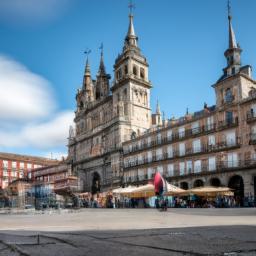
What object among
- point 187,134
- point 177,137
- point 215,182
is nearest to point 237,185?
point 215,182

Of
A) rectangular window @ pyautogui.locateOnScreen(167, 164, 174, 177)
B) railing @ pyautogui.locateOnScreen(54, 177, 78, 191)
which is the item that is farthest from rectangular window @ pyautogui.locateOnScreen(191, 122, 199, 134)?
railing @ pyautogui.locateOnScreen(54, 177, 78, 191)

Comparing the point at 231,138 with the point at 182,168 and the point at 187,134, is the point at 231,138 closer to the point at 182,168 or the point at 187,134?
the point at 187,134

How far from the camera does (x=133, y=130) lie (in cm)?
5766

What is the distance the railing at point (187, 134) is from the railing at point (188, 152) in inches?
62.3

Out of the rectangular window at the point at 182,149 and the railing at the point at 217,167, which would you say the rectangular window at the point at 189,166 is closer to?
the railing at the point at 217,167

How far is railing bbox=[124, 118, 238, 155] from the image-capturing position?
42156 millimetres

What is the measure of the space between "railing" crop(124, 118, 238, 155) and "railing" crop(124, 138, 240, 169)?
158 centimetres

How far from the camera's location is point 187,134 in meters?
47.1

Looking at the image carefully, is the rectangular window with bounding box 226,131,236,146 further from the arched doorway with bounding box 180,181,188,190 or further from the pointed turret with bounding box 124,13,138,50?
the pointed turret with bounding box 124,13,138,50

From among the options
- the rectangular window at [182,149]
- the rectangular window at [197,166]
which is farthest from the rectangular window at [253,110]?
the rectangular window at [182,149]

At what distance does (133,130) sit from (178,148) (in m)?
11.4

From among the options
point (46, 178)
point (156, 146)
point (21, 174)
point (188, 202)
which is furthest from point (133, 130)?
point (21, 174)

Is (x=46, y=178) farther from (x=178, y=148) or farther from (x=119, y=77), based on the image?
(x=178, y=148)

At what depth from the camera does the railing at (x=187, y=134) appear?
4216cm
